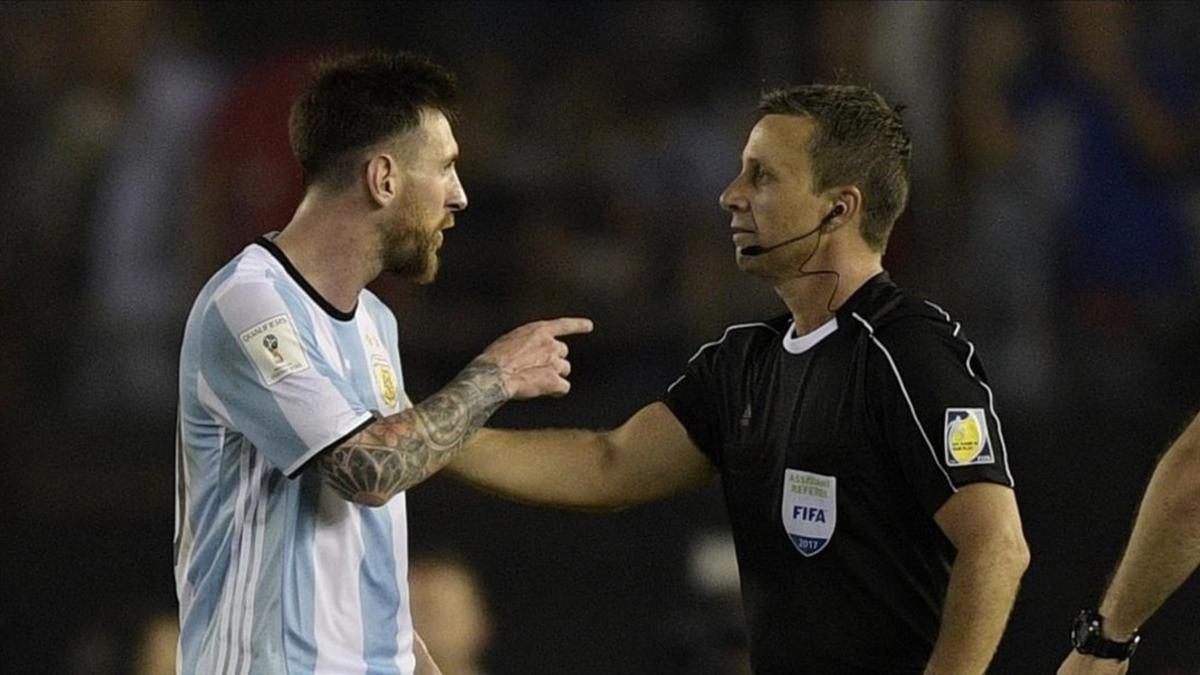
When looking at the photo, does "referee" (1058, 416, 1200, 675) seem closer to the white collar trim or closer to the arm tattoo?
the white collar trim

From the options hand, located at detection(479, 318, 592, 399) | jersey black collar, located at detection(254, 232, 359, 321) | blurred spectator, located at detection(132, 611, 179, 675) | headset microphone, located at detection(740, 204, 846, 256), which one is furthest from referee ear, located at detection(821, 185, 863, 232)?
blurred spectator, located at detection(132, 611, 179, 675)

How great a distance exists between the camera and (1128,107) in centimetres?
423

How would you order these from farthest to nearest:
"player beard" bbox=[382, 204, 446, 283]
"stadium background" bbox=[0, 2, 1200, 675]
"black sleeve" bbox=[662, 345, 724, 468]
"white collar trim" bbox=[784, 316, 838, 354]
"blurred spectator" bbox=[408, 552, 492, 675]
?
"stadium background" bbox=[0, 2, 1200, 675] < "blurred spectator" bbox=[408, 552, 492, 675] < "black sleeve" bbox=[662, 345, 724, 468] < "white collar trim" bbox=[784, 316, 838, 354] < "player beard" bbox=[382, 204, 446, 283]

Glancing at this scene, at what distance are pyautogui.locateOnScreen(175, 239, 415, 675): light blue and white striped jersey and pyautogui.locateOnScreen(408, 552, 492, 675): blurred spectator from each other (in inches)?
65.2

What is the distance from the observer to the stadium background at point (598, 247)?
4062 millimetres

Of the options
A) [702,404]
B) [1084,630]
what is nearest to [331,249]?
[702,404]

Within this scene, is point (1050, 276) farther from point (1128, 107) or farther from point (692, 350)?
point (692, 350)

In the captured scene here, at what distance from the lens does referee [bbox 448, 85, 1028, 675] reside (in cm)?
235

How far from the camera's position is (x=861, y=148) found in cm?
268

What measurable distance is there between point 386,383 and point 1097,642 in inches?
37.3

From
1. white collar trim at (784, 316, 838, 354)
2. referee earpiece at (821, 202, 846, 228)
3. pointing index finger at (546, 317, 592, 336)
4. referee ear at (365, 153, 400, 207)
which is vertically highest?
referee ear at (365, 153, 400, 207)

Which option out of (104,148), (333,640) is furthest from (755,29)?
(333,640)

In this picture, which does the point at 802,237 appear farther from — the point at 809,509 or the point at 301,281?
the point at 301,281

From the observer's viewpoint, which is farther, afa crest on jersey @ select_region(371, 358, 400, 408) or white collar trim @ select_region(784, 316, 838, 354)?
white collar trim @ select_region(784, 316, 838, 354)
